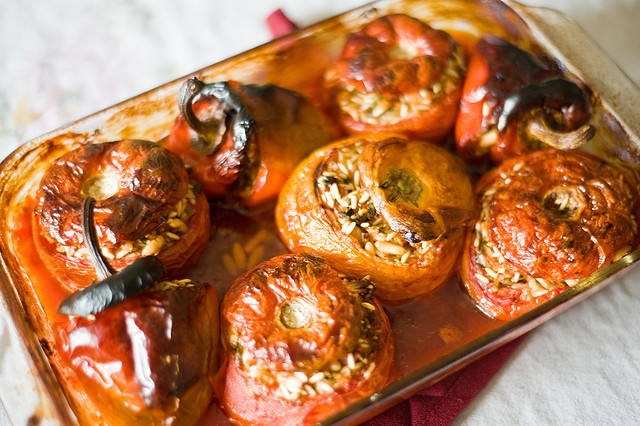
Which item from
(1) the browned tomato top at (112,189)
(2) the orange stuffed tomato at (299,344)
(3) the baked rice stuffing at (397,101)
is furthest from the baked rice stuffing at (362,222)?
(1) the browned tomato top at (112,189)

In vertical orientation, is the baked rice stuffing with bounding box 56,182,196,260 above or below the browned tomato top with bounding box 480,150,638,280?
above

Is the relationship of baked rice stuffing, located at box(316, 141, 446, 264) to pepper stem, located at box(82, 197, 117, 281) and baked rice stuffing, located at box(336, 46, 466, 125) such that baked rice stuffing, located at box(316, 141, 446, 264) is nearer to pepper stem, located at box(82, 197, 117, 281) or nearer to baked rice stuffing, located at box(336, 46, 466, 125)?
baked rice stuffing, located at box(336, 46, 466, 125)

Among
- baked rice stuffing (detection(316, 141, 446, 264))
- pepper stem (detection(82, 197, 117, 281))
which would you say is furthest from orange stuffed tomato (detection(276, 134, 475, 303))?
pepper stem (detection(82, 197, 117, 281))

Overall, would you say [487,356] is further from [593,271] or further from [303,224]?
[303,224]

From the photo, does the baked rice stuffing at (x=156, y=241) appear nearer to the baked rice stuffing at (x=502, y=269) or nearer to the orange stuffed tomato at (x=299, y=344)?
the orange stuffed tomato at (x=299, y=344)

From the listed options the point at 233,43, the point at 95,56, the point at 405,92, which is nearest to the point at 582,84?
the point at 405,92
